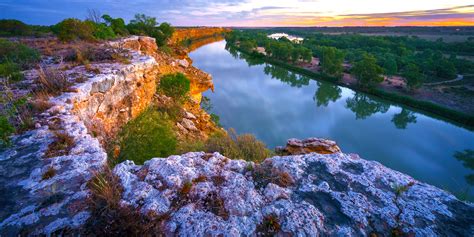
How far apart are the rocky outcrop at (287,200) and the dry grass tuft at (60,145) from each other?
927 millimetres

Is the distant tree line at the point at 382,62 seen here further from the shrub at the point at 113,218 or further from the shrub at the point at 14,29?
the shrub at the point at 14,29

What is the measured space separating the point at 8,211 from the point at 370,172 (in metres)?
4.12

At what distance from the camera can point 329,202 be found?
2547 millimetres

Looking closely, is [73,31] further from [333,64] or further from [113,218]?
[333,64]

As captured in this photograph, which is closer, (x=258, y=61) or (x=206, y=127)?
(x=206, y=127)

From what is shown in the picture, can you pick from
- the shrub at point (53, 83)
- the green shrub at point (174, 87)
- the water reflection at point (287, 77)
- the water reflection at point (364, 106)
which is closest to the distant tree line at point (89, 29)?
the green shrub at point (174, 87)

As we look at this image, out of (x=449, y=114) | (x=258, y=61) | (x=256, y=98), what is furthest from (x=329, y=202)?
(x=258, y=61)

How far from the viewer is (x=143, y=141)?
7324 mm

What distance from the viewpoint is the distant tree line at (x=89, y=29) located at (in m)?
12.8

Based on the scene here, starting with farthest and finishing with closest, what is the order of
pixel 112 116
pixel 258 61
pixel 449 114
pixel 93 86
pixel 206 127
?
1. pixel 258 61
2. pixel 449 114
3. pixel 206 127
4. pixel 112 116
5. pixel 93 86

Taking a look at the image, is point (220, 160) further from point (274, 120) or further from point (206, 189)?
point (274, 120)

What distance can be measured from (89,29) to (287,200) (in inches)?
604

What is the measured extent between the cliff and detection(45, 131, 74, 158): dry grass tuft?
0.05ft

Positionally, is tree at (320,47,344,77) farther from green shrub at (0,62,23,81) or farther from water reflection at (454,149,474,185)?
green shrub at (0,62,23,81)
